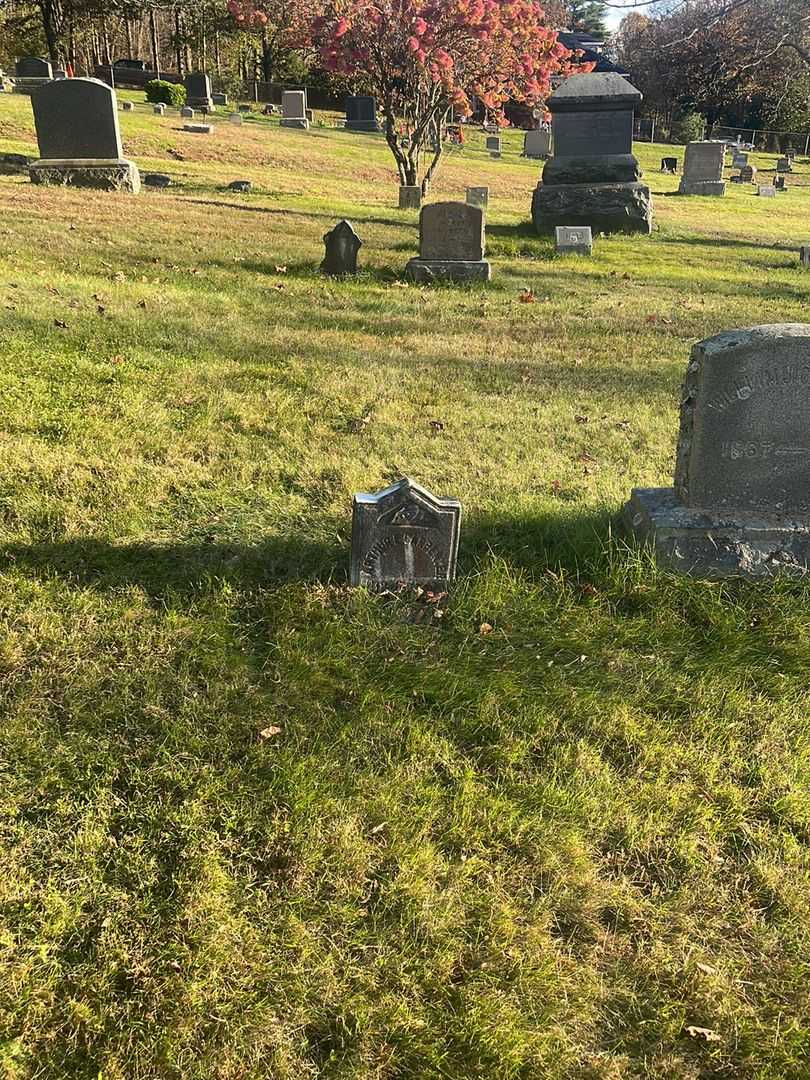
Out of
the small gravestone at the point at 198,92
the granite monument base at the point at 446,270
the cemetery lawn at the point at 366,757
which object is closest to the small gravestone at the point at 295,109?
the small gravestone at the point at 198,92

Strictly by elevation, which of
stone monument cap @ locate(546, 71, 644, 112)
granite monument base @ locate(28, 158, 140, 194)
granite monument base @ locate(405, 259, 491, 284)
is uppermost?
stone monument cap @ locate(546, 71, 644, 112)

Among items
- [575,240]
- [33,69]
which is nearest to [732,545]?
[575,240]

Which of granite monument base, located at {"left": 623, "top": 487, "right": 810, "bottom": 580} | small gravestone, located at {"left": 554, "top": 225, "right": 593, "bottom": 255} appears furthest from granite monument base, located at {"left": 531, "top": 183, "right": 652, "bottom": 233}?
granite monument base, located at {"left": 623, "top": 487, "right": 810, "bottom": 580}

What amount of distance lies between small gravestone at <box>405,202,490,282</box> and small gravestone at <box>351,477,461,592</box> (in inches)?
321

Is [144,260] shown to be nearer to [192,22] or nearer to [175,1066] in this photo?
[175,1066]

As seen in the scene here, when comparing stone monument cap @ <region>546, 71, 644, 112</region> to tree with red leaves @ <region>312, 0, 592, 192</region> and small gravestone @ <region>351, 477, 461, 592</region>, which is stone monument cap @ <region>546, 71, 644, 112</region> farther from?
small gravestone @ <region>351, 477, 461, 592</region>

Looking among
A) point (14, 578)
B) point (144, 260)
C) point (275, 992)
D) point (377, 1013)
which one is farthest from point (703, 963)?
point (144, 260)

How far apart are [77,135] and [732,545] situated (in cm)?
1554

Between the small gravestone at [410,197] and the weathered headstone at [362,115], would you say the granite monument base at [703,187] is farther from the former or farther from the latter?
the weathered headstone at [362,115]

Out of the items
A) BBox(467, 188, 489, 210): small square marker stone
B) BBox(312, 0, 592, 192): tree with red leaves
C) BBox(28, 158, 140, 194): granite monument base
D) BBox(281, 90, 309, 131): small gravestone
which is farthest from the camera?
BBox(281, 90, 309, 131): small gravestone

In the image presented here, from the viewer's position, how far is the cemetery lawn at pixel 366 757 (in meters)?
2.03

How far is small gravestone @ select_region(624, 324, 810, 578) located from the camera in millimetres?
3660

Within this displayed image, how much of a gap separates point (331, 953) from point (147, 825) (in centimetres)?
73

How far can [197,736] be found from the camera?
280cm
